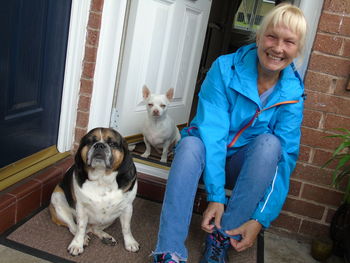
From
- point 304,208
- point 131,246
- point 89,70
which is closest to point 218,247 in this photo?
point 131,246

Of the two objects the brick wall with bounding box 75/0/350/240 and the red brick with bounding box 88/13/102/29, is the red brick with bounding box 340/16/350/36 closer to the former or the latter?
the brick wall with bounding box 75/0/350/240

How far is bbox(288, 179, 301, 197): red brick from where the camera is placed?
87.7 inches

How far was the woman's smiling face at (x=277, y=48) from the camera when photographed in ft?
5.42

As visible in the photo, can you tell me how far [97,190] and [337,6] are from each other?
169 cm

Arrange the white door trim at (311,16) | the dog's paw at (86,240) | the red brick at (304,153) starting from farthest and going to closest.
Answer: the red brick at (304,153) < the white door trim at (311,16) < the dog's paw at (86,240)

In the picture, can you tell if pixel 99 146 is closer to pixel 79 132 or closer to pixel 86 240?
pixel 86 240

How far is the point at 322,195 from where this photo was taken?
2215 millimetres

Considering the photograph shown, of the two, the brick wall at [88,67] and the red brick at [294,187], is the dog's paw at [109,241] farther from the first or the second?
the red brick at [294,187]

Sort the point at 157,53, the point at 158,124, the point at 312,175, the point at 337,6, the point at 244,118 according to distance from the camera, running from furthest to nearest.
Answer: the point at 158,124, the point at 157,53, the point at 312,175, the point at 337,6, the point at 244,118

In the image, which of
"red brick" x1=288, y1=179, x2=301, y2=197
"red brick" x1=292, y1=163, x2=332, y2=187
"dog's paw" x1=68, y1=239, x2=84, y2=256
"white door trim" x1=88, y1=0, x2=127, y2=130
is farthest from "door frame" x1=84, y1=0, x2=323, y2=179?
"dog's paw" x1=68, y1=239, x2=84, y2=256

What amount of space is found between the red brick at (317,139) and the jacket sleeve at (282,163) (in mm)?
337

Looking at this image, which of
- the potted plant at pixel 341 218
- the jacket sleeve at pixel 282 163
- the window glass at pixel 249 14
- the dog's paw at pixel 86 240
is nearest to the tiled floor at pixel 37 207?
the potted plant at pixel 341 218

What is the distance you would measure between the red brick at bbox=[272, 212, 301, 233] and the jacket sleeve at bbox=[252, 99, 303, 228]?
57 centimetres

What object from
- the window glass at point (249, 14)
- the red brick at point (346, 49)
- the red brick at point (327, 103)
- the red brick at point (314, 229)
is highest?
the window glass at point (249, 14)
